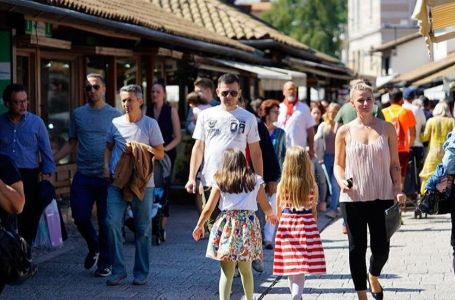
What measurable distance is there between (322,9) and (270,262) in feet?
243

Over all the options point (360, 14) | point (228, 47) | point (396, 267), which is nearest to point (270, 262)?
point (396, 267)

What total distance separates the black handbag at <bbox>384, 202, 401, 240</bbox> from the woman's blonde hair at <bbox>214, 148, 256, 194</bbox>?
40.8 inches

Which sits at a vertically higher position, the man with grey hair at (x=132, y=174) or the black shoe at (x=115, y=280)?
the man with grey hair at (x=132, y=174)

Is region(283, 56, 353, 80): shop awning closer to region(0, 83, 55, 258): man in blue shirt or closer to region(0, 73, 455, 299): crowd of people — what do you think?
region(0, 73, 455, 299): crowd of people

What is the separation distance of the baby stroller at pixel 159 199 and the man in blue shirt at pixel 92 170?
1782 millimetres

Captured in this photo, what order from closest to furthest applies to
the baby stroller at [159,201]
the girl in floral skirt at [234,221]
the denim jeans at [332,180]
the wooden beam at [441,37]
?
the girl in floral skirt at [234,221] → the wooden beam at [441,37] → the baby stroller at [159,201] → the denim jeans at [332,180]

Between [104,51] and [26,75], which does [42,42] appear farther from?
[104,51]

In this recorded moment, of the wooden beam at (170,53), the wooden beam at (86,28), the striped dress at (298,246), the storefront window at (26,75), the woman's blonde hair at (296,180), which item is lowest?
the striped dress at (298,246)

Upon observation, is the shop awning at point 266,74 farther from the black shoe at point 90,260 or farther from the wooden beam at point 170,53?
the black shoe at point 90,260

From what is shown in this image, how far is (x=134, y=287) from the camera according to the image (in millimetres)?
9906

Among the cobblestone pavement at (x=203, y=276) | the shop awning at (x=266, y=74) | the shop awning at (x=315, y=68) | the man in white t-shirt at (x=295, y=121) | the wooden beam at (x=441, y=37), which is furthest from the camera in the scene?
the shop awning at (x=315, y=68)

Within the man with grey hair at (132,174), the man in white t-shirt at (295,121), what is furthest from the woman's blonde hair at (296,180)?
the man in white t-shirt at (295,121)

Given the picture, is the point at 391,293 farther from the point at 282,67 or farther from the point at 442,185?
the point at 282,67

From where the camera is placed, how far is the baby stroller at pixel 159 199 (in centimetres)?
1248
